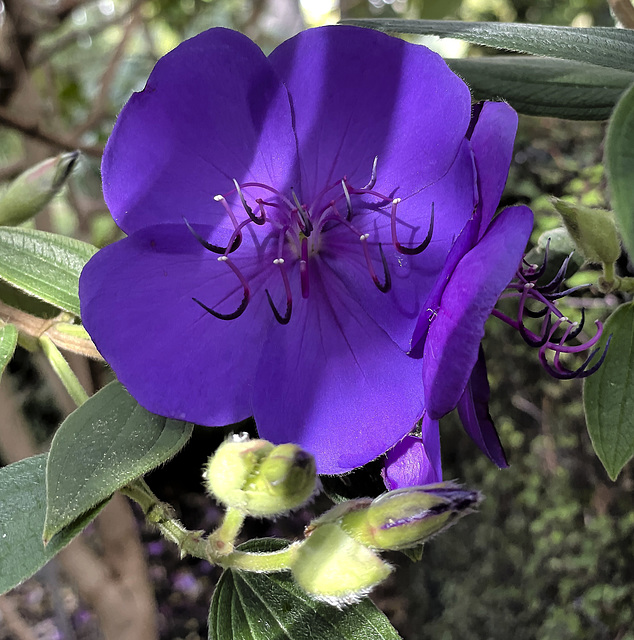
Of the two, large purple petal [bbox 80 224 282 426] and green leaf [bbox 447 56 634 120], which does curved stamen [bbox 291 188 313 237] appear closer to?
large purple petal [bbox 80 224 282 426]

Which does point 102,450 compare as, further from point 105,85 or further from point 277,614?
point 105,85

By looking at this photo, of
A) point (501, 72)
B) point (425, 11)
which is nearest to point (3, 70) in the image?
point (425, 11)

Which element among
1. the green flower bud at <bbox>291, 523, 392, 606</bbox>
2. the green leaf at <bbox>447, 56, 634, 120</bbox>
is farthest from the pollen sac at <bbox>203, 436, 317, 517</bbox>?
the green leaf at <bbox>447, 56, 634, 120</bbox>

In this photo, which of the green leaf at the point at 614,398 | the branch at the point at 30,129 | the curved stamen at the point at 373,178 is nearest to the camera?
the curved stamen at the point at 373,178

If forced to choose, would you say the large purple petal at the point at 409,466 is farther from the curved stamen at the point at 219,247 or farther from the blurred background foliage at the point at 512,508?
the blurred background foliage at the point at 512,508

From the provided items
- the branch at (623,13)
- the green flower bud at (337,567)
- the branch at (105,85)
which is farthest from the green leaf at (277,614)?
the branch at (105,85)

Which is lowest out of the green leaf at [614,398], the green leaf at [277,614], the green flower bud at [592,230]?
the green leaf at [277,614]
